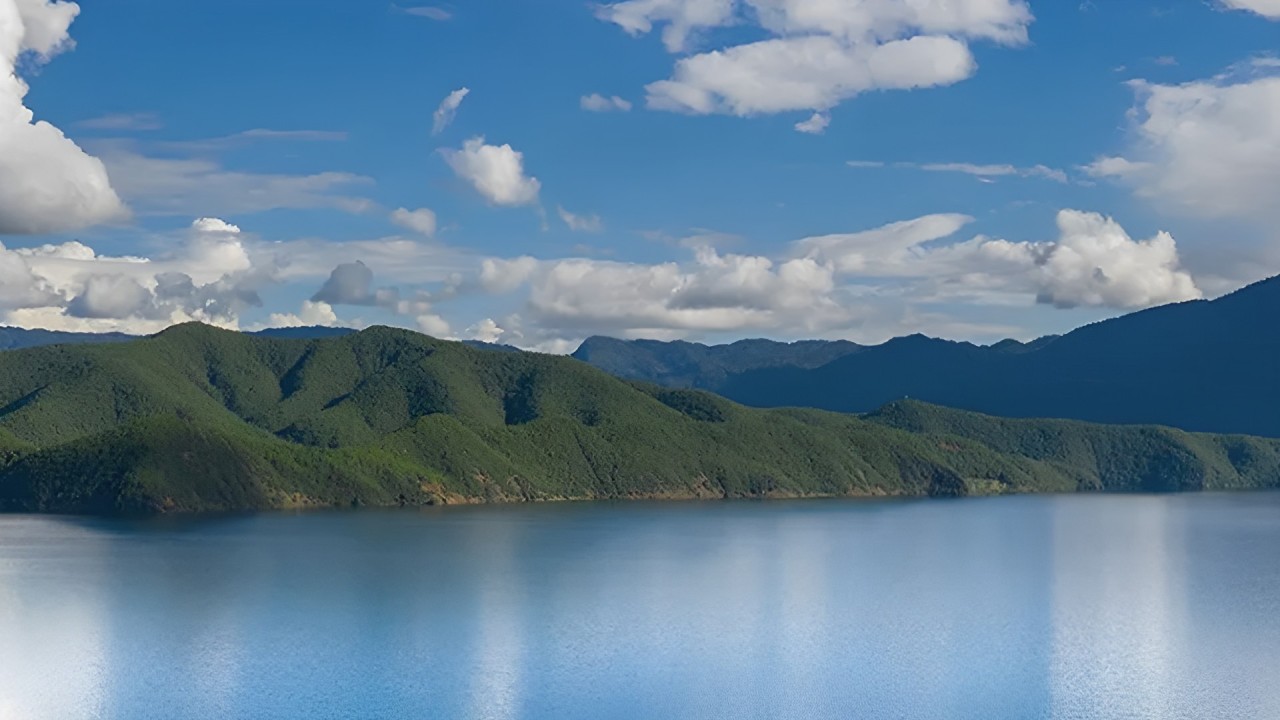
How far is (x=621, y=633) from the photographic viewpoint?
327 feet

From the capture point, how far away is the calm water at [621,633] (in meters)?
77.7

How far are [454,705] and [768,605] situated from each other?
149ft

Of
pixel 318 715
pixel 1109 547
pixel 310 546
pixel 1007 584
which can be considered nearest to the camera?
pixel 318 715

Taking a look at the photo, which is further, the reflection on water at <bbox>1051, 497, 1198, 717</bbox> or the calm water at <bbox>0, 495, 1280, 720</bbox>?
the reflection on water at <bbox>1051, 497, 1198, 717</bbox>

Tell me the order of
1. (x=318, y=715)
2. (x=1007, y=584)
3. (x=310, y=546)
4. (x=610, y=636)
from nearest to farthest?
(x=318, y=715)
(x=610, y=636)
(x=1007, y=584)
(x=310, y=546)

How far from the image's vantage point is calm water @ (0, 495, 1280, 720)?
7769 cm

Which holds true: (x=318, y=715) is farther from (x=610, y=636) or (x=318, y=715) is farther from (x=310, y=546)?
(x=310, y=546)

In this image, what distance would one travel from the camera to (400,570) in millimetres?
138875

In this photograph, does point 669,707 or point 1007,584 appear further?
point 1007,584

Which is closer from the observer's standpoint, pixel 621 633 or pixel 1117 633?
pixel 621 633

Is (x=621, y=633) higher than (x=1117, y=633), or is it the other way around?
(x=1117, y=633)

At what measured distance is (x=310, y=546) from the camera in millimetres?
165625

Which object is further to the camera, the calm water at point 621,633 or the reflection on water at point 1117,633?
the reflection on water at point 1117,633

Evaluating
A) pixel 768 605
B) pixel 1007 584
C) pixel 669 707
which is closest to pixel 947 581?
pixel 1007 584
